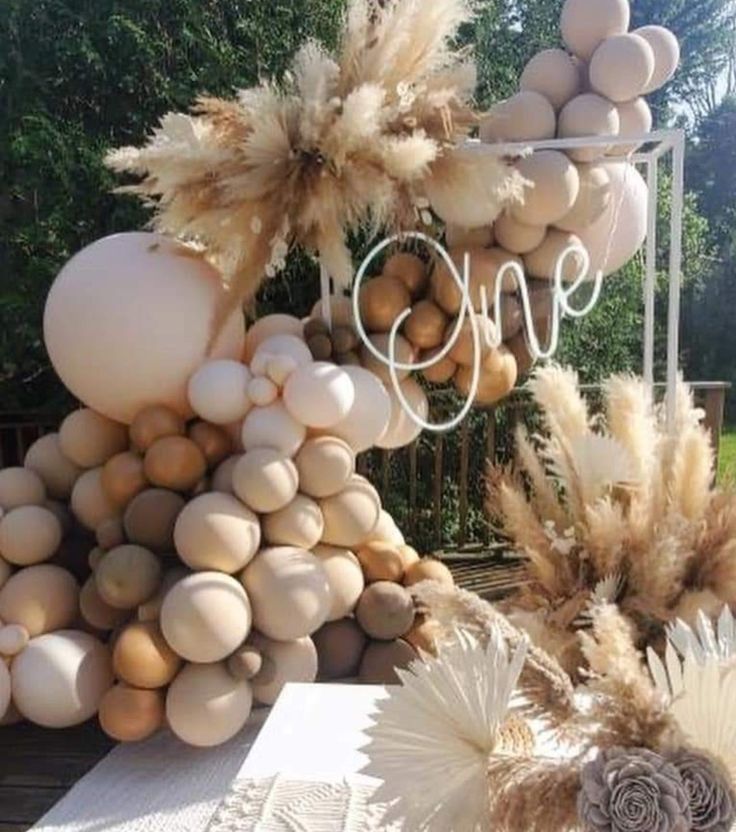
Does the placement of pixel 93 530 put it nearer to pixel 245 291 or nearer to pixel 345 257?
pixel 245 291

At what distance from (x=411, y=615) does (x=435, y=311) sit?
0.60 metres

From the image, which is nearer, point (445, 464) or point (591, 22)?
point (591, 22)

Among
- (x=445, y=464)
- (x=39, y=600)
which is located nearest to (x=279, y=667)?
(x=39, y=600)

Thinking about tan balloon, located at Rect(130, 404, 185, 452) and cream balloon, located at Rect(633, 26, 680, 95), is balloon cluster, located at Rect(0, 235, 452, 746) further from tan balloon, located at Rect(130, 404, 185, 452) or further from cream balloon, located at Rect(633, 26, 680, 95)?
cream balloon, located at Rect(633, 26, 680, 95)

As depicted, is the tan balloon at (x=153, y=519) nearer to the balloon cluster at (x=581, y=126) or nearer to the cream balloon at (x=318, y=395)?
the cream balloon at (x=318, y=395)

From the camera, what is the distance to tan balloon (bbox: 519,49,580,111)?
1.62 m

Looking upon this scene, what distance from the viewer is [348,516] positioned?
5.43 feet

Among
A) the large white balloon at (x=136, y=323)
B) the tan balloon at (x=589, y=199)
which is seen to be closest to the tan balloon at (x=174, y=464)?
the large white balloon at (x=136, y=323)

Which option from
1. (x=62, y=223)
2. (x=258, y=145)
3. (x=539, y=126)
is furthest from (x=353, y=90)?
(x=62, y=223)

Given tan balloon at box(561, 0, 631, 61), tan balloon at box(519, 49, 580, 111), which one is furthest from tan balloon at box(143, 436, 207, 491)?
tan balloon at box(561, 0, 631, 61)

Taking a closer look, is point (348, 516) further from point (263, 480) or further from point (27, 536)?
point (27, 536)

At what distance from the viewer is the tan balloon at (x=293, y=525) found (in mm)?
1568

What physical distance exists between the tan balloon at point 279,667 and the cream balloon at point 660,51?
3.94ft

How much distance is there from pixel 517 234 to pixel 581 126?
0.22 metres
